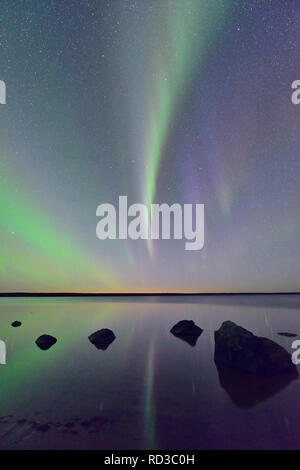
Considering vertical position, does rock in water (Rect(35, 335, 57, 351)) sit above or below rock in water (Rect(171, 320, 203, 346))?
below

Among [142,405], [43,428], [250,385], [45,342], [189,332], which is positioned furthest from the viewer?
[189,332]

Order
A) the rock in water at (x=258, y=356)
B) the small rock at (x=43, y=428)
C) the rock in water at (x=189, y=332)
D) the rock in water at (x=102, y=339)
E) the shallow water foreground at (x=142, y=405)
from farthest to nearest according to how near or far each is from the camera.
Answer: the rock in water at (x=189, y=332) → the rock in water at (x=102, y=339) → the rock in water at (x=258, y=356) → the small rock at (x=43, y=428) → the shallow water foreground at (x=142, y=405)

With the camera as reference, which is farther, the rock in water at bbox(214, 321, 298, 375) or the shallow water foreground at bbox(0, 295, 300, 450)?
the rock in water at bbox(214, 321, 298, 375)

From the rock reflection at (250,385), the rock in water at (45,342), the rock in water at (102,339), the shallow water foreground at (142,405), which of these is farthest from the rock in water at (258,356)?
the rock in water at (45,342)

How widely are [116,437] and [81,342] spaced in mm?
13693

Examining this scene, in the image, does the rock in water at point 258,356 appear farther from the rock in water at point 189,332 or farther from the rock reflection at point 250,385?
the rock in water at point 189,332

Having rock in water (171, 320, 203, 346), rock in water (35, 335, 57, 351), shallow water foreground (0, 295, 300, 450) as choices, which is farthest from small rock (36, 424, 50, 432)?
rock in water (171, 320, 203, 346)

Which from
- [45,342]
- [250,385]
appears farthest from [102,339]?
[250,385]

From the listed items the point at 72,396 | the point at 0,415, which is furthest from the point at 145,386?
the point at 0,415

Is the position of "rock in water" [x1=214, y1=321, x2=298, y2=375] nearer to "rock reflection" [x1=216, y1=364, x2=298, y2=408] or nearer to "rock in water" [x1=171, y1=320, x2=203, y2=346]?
"rock reflection" [x1=216, y1=364, x2=298, y2=408]

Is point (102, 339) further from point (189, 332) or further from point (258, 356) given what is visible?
point (258, 356)

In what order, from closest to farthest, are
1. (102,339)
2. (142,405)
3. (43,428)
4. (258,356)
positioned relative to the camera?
(43,428)
(142,405)
(258,356)
(102,339)

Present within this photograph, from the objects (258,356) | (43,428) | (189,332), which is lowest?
(43,428)
